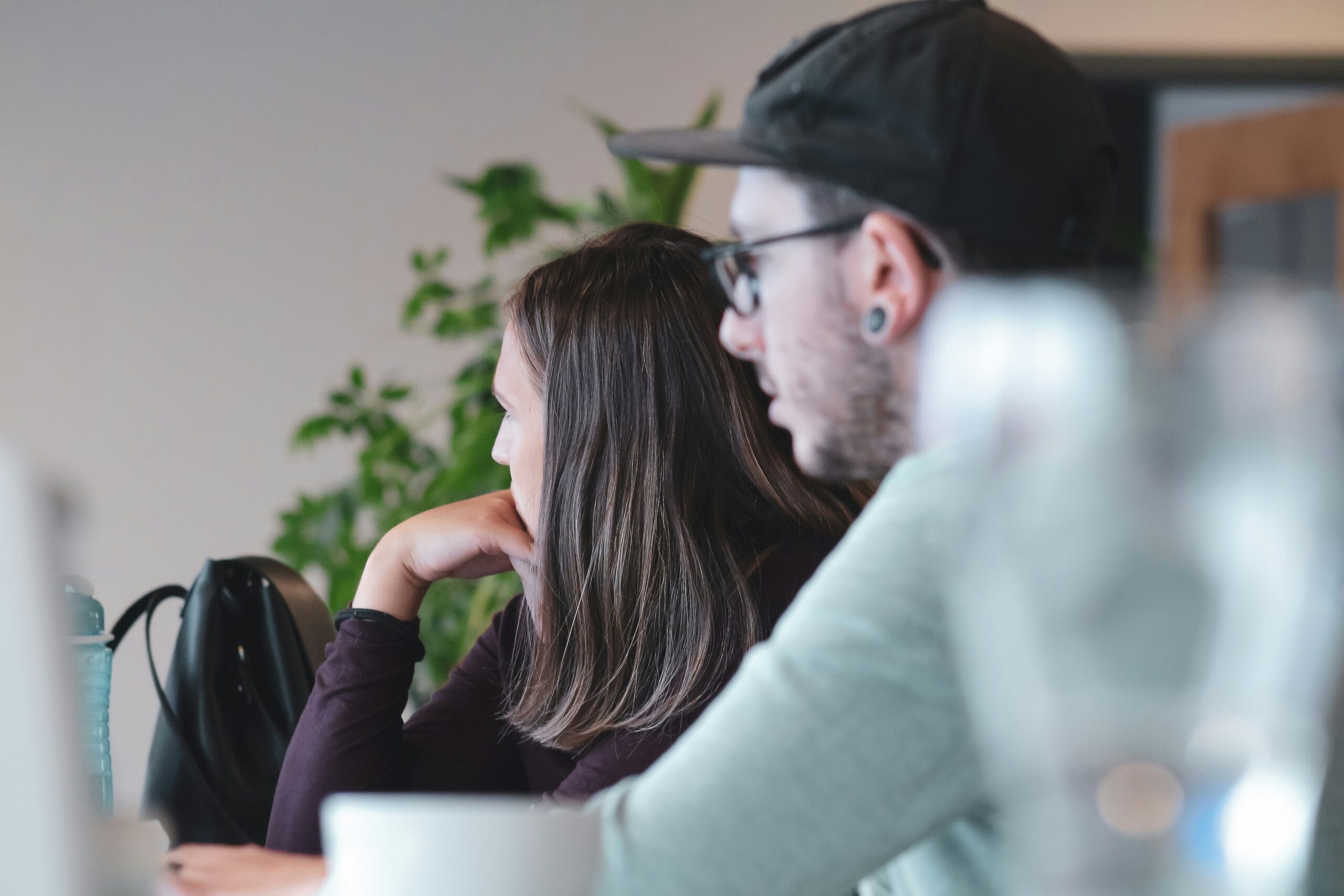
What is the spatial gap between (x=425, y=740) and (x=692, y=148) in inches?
25.9

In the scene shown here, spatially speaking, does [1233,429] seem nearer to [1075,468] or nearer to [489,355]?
[1075,468]

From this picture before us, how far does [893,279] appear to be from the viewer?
612mm

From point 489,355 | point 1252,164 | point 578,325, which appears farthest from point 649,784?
point 1252,164

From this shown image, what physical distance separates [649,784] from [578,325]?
63 cm

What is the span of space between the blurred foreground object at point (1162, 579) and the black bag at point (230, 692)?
0.83 metres

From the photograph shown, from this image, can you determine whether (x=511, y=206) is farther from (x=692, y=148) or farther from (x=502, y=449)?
(x=692, y=148)

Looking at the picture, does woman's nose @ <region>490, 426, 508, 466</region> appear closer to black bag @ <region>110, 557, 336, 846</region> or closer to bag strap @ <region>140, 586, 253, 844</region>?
black bag @ <region>110, 557, 336, 846</region>

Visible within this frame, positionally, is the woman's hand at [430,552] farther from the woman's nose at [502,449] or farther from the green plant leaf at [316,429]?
the green plant leaf at [316,429]

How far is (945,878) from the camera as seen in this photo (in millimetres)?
590

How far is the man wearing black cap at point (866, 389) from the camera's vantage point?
0.48 metres

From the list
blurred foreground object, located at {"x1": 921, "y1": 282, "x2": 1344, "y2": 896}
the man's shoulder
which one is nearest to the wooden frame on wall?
the man's shoulder

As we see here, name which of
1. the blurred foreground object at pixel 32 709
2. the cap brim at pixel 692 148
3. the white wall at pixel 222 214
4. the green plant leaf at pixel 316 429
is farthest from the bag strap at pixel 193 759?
the white wall at pixel 222 214

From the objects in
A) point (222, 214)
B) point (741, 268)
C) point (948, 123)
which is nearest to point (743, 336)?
point (741, 268)

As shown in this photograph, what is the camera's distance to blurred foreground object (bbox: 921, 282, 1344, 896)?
0.32m
